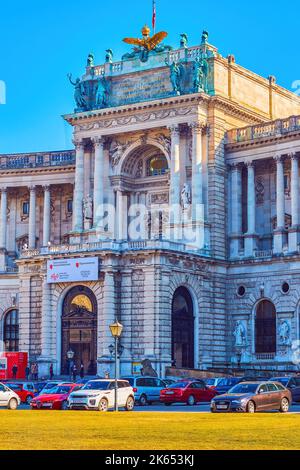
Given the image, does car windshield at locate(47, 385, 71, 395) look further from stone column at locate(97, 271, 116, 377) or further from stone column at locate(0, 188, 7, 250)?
stone column at locate(0, 188, 7, 250)

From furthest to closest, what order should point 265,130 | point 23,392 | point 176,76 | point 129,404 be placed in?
point 265,130, point 176,76, point 23,392, point 129,404

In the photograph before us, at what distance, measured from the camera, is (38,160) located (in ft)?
332

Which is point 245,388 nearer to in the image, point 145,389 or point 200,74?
point 145,389

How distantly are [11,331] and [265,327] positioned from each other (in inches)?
1013

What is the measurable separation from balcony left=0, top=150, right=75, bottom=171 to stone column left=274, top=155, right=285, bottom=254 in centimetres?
2128

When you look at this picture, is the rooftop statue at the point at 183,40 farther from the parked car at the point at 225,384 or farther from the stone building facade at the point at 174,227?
the parked car at the point at 225,384

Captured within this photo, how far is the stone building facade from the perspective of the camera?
82.6m

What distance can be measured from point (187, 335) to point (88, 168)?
18279 millimetres

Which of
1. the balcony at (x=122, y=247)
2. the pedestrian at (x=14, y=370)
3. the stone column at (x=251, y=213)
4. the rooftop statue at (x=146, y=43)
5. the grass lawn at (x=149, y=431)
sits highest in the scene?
the rooftop statue at (x=146, y=43)

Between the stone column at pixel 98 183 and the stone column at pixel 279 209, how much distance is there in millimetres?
15188

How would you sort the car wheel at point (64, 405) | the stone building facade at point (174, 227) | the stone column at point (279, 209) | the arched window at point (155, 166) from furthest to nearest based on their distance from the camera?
1. the arched window at point (155, 166)
2. the stone column at point (279, 209)
3. the stone building facade at point (174, 227)
4. the car wheel at point (64, 405)

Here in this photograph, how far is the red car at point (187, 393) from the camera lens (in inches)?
2420

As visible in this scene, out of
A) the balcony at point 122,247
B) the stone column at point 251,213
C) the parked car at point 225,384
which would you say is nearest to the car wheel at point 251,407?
the parked car at point 225,384

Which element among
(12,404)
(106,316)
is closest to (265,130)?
(106,316)
